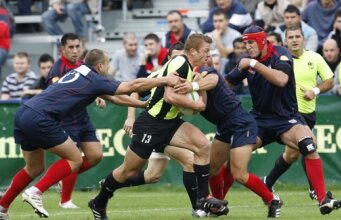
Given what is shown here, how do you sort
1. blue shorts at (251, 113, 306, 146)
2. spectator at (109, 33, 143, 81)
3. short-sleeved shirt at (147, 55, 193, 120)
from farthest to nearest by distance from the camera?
spectator at (109, 33, 143, 81)
blue shorts at (251, 113, 306, 146)
short-sleeved shirt at (147, 55, 193, 120)

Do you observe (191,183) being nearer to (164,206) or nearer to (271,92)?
(271,92)

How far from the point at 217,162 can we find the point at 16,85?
701 cm

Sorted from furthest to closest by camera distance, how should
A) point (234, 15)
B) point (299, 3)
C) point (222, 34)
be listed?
1. point (299, 3)
2. point (234, 15)
3. point (222, 34)

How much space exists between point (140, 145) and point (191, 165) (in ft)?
3.30

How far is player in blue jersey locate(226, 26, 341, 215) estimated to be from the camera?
13094mm

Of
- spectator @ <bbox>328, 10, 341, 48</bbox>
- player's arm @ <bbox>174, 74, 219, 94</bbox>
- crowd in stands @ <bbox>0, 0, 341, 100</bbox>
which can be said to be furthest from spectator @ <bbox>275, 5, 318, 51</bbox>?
player's arm @ <bbox>174, 74, 219, 94</bbox>

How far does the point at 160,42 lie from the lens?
19953 millimetres

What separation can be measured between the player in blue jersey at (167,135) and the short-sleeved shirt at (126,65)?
22.5ft

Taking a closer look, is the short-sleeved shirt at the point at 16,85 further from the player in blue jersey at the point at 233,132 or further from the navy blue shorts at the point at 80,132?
the player in blue jersey at the point at 233,132

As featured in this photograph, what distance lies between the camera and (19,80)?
769 inches

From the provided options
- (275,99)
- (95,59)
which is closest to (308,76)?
(275,99)

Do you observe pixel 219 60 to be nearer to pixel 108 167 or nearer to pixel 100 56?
pixel 108 167

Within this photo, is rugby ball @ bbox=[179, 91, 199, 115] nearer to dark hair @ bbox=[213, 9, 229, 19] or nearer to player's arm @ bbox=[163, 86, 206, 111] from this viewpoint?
player's arm @ bbox=[163, 86, 206, 111]

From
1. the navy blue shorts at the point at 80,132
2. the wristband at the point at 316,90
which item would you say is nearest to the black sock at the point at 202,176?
the navy blue shorts at the point at 80,132
